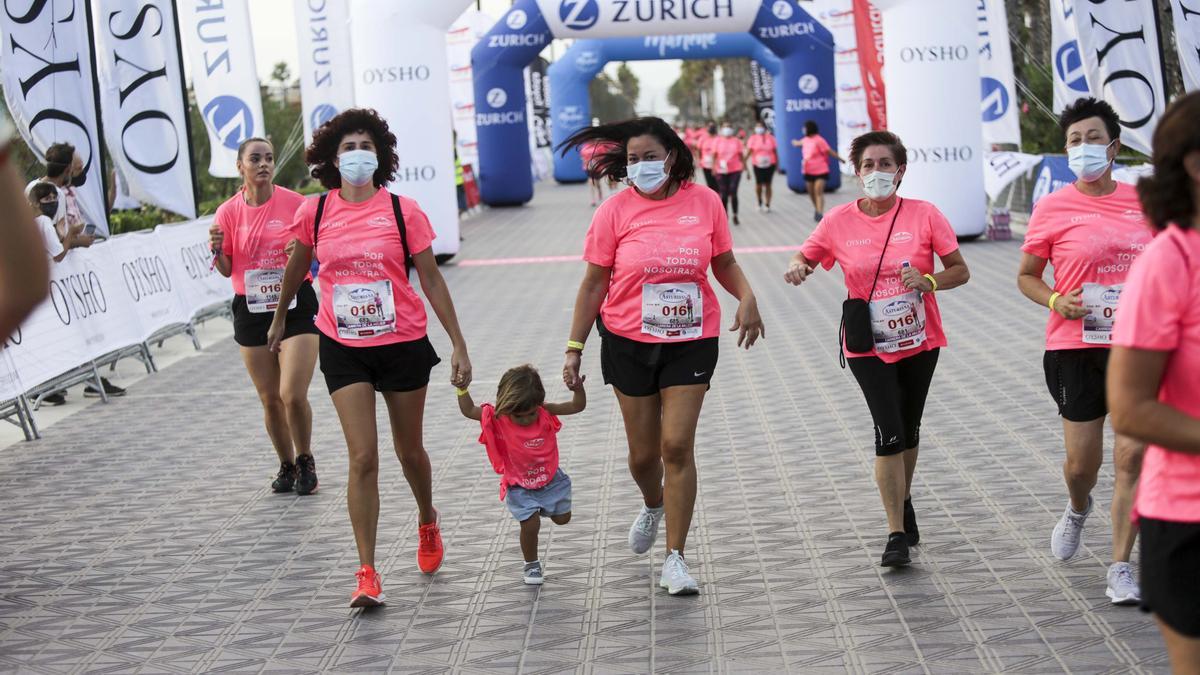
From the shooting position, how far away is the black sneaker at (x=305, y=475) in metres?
7.64

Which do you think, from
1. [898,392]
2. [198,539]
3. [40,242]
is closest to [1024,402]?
[898,392]

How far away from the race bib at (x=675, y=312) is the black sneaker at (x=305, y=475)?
2833mm

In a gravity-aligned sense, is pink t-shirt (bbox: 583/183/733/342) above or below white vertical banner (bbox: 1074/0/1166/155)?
below

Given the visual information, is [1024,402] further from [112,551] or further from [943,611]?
[112,551]

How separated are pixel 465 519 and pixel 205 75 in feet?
32.8

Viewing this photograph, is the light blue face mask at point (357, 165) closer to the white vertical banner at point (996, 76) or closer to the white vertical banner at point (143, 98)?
the white vertical banner at point (143, 98)

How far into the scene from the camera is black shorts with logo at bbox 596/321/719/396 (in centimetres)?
552

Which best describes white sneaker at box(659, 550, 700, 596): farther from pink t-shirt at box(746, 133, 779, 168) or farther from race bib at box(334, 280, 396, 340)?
pink t-shirt at box(746, 133, 779, 168)

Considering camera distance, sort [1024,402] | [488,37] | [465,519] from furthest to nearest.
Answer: [488,37] → [1024,402] → [465,519]

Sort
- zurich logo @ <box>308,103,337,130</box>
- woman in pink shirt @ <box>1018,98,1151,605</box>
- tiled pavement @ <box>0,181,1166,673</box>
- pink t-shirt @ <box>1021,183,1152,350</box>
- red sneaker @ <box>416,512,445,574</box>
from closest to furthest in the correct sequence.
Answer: tiled pavement @ <box>0,181,1166,673</box> < woman in pink shirt @ <box>1018,98,1151,605</box> < pink t-shirt @ <box>1021,183,1152,350</box> < red sneaker @ <box>416,512,445,574</box> < zurich logo @ <box>308,103,337,130</box>

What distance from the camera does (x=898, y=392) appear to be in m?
5.76

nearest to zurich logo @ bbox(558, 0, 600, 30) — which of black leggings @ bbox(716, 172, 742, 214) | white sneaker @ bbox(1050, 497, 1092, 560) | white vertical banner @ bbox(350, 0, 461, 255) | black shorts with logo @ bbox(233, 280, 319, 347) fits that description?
black leggings @ bbox(716, 172, 742, 214)

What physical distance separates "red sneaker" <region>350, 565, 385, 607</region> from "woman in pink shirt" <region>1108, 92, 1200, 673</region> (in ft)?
10.9

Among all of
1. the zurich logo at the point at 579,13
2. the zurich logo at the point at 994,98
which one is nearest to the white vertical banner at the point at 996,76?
the zurich logo at the point at 994,98
